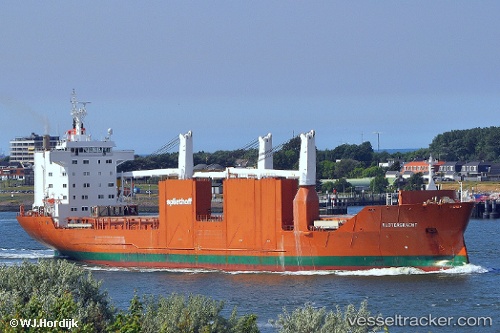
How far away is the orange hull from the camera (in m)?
33.4

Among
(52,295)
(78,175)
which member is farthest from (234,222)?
(52,295)

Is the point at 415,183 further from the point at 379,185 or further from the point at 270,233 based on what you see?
the point at 270,233

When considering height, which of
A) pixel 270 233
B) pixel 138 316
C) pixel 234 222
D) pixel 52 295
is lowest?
pixel 138 316

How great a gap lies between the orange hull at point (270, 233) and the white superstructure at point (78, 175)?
157cm

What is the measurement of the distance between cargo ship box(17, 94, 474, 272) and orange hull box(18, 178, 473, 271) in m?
0.03

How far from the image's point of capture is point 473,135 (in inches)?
5069

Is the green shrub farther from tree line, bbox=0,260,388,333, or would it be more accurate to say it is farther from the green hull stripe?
the green hull stripe

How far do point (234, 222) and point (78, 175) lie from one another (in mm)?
9308

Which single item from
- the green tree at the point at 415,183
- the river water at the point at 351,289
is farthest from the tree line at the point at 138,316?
the green tree at the point at 415,183

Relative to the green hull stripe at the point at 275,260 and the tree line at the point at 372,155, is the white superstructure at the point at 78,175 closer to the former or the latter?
the green hull stripe at the point at 275,260

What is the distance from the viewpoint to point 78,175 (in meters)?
42.8

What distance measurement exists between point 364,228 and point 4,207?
213 feet

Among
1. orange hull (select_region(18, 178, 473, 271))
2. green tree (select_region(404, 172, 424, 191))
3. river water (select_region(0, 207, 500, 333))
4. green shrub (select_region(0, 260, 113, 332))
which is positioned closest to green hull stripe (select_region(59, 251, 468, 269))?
orange hull (select_region(18, 178, 473, 271))

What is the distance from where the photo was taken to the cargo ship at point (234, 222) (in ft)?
110
